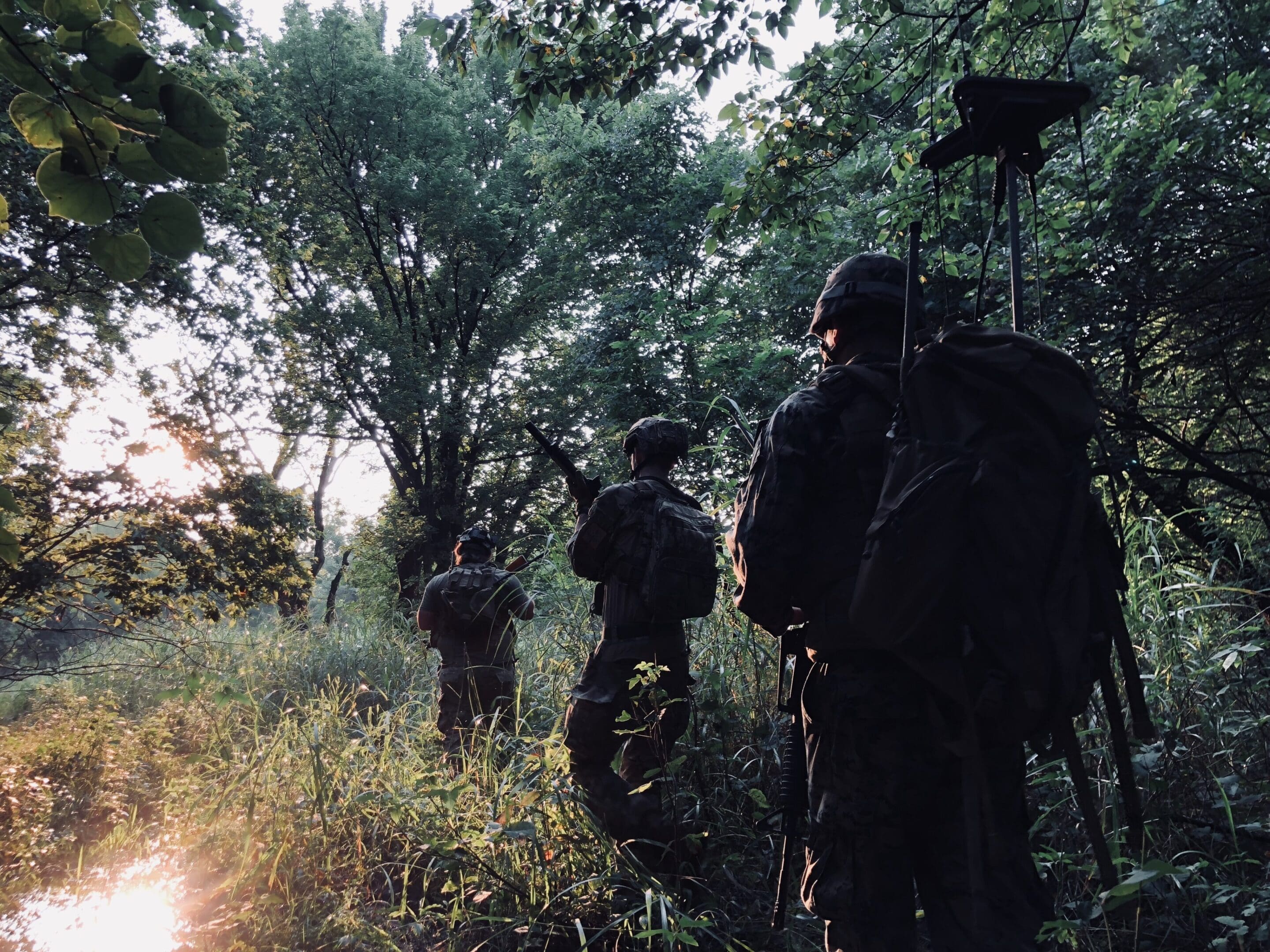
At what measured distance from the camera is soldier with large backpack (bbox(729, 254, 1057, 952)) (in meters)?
1.94

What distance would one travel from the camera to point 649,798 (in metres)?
3.73

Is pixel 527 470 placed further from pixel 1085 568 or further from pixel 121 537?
pixel 1085 568

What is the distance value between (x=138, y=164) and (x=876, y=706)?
197 cm

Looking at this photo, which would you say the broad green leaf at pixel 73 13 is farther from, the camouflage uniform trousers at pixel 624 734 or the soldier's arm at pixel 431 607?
the soldier's arm at pixel 431 607

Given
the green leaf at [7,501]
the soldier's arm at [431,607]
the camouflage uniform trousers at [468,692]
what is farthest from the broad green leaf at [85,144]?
the soldier's arm at [431,607]

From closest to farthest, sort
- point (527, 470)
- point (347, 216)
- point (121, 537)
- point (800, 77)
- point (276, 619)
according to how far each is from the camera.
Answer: point (800, 77)
point (121, 537)
point (276, 619)
point (347, 216)
point (527, 470)

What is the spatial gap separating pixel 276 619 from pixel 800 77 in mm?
12833

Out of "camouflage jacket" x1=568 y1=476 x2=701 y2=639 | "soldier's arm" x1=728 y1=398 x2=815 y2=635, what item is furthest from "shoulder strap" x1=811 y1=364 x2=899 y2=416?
"camouflage jacket" x1=568 y1=476 x2=701 y2=639

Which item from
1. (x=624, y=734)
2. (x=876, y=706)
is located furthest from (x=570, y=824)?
(x=876, y=706)

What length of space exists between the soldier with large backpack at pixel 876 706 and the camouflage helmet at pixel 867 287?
0.01m

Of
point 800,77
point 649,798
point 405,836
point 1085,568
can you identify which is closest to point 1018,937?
point 1085,568

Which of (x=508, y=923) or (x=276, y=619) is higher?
(x=276, y=619)

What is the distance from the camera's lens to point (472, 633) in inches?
260

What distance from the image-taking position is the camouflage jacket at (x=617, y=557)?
400 centimetres
